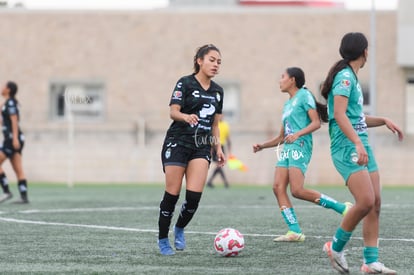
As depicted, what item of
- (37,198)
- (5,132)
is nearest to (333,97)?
(5,132)

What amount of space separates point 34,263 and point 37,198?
12845 millimetres

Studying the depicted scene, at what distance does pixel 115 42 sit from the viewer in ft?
121

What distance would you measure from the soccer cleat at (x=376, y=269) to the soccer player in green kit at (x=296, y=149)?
2932mm

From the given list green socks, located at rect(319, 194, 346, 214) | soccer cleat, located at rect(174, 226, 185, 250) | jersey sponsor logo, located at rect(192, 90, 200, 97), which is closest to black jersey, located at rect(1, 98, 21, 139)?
green socks, located at rect(319, 194, 346, 214)

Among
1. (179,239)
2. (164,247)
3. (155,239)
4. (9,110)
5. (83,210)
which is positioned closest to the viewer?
(164,247)

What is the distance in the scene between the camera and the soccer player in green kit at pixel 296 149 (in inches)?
460

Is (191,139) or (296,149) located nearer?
(191,139)

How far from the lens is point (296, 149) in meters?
11.9

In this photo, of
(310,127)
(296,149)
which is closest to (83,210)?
(296,149)

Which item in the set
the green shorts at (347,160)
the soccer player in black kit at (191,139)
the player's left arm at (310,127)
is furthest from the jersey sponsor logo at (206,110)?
the green shorts at (347,160)

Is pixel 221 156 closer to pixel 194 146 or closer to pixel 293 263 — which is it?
pixel 194 146

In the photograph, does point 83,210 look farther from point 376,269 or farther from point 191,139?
point 376,269

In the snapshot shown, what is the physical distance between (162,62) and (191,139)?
87.1ft

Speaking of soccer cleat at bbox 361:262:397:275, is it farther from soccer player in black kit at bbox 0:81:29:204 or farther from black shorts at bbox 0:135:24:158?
black shorts at bbox 0:135:24:158
